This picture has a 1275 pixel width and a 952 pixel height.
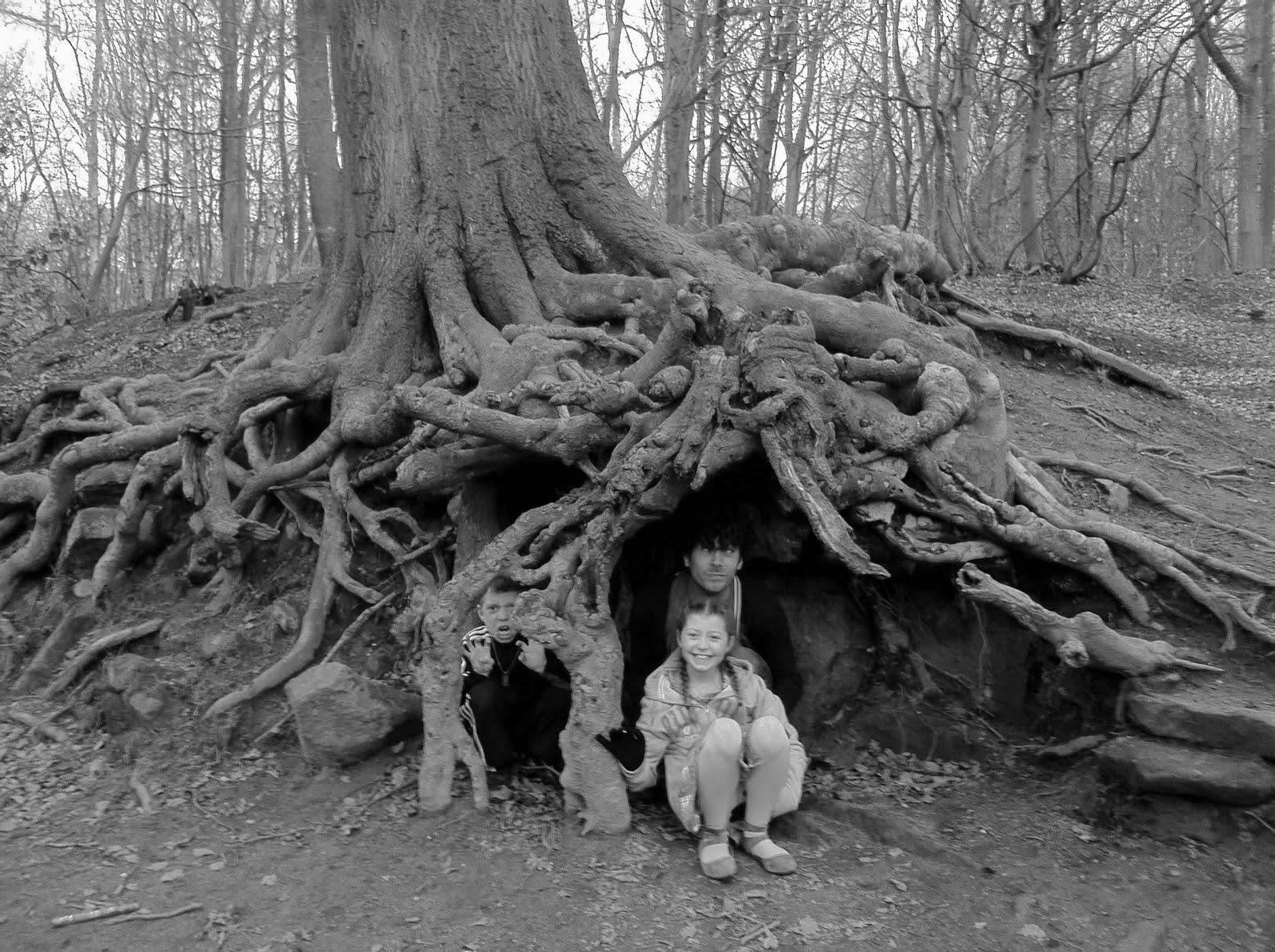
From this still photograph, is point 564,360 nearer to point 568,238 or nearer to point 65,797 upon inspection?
point 568,238

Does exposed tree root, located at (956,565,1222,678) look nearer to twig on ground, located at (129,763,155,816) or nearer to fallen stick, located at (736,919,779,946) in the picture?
fallen stick, located at (736,919,779,946)

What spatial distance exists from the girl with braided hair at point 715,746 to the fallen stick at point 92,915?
1649 mm

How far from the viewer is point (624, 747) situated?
3721 millimetres

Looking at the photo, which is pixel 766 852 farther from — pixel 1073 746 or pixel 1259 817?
pixel 1259 817

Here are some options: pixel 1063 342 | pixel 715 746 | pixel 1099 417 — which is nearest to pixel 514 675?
pixel 715 746

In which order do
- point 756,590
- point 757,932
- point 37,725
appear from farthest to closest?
point 37,725, point 756,590, point 757,932

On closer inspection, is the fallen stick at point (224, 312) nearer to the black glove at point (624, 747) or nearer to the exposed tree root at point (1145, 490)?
the black glove at point (624, 747)

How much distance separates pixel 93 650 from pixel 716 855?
11.4 feet

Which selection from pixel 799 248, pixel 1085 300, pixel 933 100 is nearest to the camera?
pixel 799 248

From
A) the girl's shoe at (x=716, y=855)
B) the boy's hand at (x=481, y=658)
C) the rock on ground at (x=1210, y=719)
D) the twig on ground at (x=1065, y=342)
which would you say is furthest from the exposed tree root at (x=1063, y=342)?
the girl's shoe at (x=716, y=855)

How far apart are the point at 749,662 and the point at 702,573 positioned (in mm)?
394

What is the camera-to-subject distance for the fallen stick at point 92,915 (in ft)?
10.4

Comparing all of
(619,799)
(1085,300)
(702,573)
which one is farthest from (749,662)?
(1085,300)

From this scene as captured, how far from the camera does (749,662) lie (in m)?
3.90
